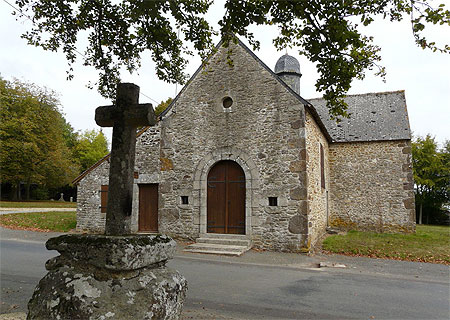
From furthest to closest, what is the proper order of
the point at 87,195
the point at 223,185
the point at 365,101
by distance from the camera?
Answer: 1. the point at 365,101
2. the point at 87,195
3. the point at 223,185

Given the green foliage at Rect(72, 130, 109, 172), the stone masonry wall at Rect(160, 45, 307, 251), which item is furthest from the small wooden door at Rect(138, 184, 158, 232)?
the green foliage at Rect(72, 130, 109, 172)

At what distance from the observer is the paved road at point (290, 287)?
14.9 feet

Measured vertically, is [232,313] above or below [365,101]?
below

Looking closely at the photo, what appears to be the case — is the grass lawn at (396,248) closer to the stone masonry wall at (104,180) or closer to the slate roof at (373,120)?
the slate roof at (373,120)

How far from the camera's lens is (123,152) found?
2.64 m

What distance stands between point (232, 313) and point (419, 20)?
5115 millimetres

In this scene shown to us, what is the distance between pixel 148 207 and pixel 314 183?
22.2ft

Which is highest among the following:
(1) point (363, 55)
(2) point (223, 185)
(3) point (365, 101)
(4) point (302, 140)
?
(3) point (365, 101)

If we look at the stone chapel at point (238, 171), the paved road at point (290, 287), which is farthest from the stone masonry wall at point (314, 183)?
the paved road at point (290, 287)

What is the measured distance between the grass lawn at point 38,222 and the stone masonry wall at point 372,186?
13.2m

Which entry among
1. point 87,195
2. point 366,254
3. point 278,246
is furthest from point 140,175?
point 366,254

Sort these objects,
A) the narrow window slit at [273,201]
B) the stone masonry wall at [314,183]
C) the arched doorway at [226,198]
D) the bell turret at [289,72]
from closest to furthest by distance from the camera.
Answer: the narrow window slit at [273,201], the stone masonry wall at [314,183], the arched doorway at [226,198], the bell turret at [289,72]

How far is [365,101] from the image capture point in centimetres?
1719

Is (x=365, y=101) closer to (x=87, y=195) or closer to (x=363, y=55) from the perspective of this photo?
(x=363, y=55)
